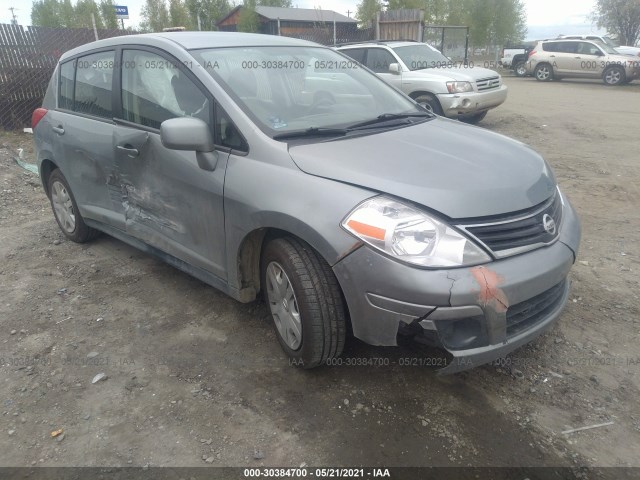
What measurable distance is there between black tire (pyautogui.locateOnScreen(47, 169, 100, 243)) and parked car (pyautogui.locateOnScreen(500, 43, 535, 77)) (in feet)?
69.8

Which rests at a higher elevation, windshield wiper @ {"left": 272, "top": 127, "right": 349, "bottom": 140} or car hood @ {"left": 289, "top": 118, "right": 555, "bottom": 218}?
windshield wiper @ {"left": 272, "top": 127, "right": 349, "bottom": 140}

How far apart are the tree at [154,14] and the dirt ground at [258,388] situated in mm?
42516

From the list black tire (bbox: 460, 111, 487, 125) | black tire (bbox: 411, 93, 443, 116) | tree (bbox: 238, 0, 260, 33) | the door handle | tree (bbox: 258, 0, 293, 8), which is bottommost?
black tire (bbox: 460, 111, 487, 125)

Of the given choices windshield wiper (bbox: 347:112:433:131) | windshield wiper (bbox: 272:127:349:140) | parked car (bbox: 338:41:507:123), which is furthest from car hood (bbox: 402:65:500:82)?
windshield wiper (bbox: 272:127:349:140)

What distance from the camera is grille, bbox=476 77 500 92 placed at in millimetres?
9367

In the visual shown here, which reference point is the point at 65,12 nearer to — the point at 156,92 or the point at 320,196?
the point at 156,92

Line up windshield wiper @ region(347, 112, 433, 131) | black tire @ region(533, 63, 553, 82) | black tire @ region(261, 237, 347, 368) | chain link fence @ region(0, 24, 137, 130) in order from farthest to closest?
black tire @ region(533, 63, 553, 82)
chain link fence @ region(0, 24, 137, 130)
windshield wiper @ region(347, 112, 433, 131)
black tire @ region(261, 237, 347, 368)

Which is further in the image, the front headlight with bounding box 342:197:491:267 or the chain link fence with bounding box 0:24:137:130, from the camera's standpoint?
the chain link fence with bounding box 0:24:137:130

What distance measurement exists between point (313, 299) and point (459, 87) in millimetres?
7692

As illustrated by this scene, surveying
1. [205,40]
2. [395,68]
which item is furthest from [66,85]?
[395,68]

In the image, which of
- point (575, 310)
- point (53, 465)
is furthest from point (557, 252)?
point (53, 465)

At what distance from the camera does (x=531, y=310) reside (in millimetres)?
2465

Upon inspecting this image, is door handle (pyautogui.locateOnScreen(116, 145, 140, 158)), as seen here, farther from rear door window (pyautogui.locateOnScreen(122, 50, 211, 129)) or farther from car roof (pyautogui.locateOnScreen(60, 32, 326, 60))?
car roof (pyautogui.locateOnScreen(60, 32, 326, 60))

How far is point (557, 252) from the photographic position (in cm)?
249
